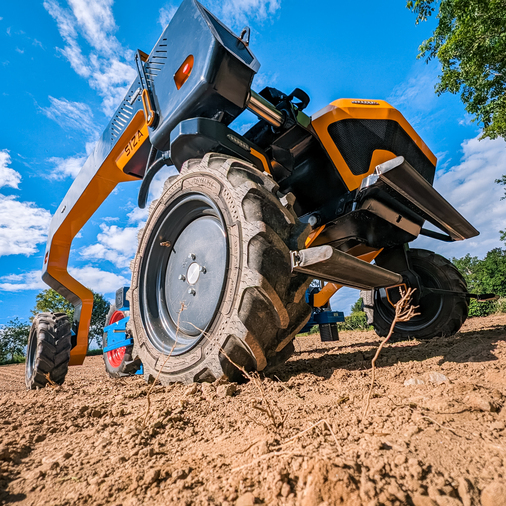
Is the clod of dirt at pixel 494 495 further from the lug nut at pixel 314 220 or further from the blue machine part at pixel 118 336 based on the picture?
the blue machine part at pixel 118 336

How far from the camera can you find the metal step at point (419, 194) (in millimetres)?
2453

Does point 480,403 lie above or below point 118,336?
below

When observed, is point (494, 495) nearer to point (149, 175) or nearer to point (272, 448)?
point (272, 448)

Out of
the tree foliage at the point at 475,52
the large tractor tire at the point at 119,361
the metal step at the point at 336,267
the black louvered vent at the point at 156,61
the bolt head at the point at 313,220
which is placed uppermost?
the tree foliage at the point at 475,52

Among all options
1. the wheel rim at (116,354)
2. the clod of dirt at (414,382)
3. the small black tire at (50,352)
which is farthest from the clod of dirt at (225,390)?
the wheel rim at (116,354)

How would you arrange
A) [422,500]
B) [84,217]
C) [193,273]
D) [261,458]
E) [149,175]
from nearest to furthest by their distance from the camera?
[422,500] → [261,458] → [193,273] → [149,175] → [84,217]

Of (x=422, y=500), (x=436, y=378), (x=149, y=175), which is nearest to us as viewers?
(x=422, y=500)

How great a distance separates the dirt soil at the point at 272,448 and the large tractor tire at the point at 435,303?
86.4 inches

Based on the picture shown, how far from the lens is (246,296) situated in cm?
158

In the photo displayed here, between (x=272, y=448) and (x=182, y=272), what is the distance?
1654mm

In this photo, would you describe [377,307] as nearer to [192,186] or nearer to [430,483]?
[192,186]

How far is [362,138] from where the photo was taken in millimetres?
2674

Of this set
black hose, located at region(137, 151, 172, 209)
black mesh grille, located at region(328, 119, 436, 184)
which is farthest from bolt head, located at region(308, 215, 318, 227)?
black hose, located at region(137, 151, 172, 209)

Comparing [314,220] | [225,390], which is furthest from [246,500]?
[314,220]
